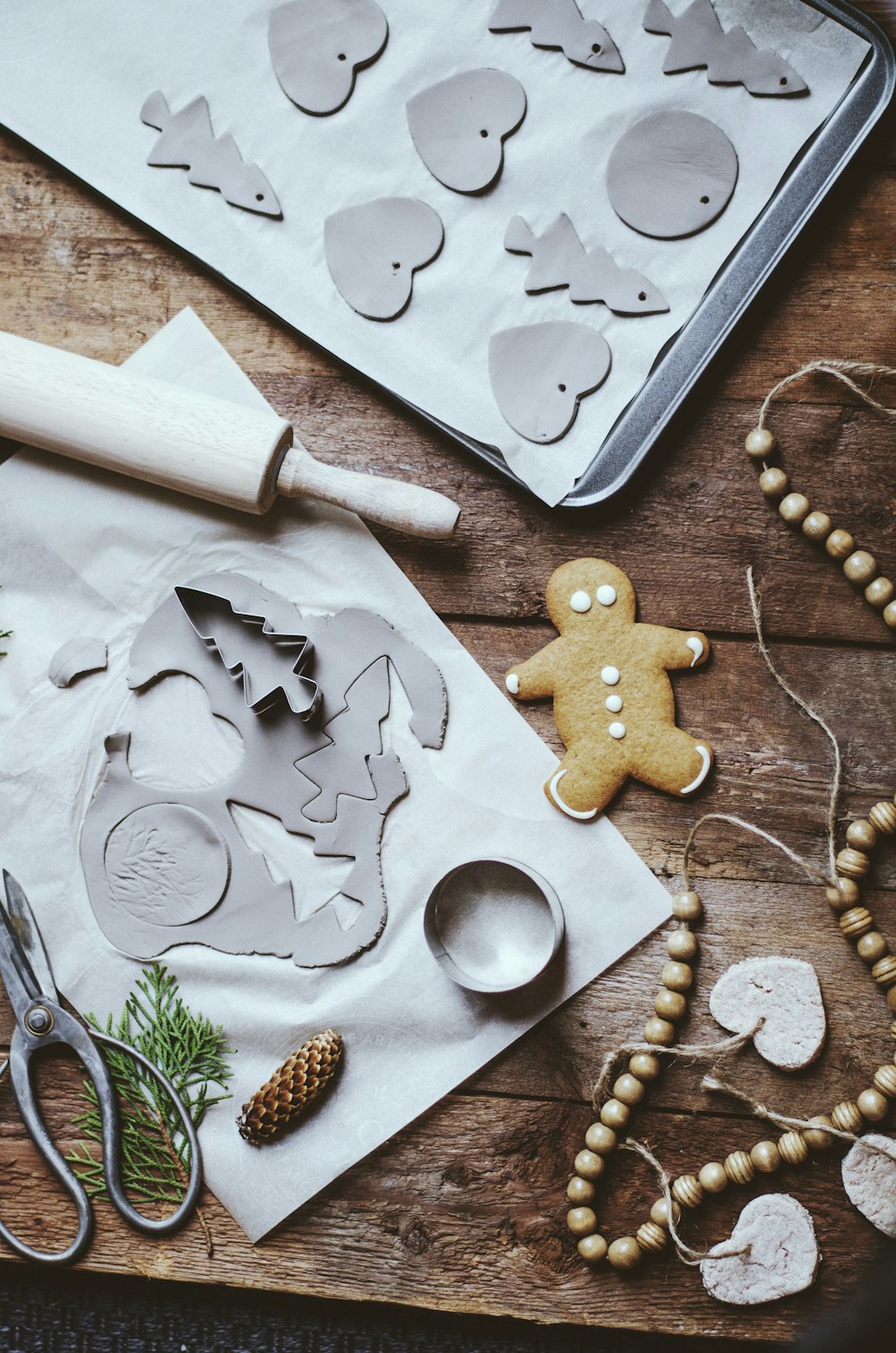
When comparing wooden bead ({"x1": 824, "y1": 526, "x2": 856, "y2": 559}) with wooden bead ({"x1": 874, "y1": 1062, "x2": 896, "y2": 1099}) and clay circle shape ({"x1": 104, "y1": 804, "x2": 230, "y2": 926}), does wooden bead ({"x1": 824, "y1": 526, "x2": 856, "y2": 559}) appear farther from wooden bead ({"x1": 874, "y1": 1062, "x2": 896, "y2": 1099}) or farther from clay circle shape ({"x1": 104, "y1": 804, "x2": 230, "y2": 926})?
clay circle shape ({"x1": 104, "y1": 804, "x2": 230, "y2": 926})

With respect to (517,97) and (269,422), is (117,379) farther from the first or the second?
(517,97)

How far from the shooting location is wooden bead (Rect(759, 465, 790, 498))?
0.84 metres

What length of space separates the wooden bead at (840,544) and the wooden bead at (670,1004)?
40cm

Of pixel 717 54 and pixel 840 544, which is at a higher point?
pixel 717 54

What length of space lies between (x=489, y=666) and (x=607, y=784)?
146 mm

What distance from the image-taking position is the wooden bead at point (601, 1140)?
0.83 metres

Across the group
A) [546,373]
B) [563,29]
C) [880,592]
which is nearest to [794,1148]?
[880,592]

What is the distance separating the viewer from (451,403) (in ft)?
2.82

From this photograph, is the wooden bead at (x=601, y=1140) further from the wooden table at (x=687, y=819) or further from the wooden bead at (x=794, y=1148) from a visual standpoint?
the wooden bead at (x=794, y=1148)

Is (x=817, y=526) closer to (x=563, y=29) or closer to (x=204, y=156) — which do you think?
(x=563, y=29)

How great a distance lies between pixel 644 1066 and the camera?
828 millimetres

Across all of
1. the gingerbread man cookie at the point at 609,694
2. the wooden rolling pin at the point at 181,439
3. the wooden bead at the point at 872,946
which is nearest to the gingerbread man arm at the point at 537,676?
the gingerbread man cookie at the point at 609,694

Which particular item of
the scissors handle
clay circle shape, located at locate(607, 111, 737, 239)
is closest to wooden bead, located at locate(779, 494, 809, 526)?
clay circle shape, located at locate(607, 111, 737, 239)

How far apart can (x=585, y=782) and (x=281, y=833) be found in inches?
10.8
